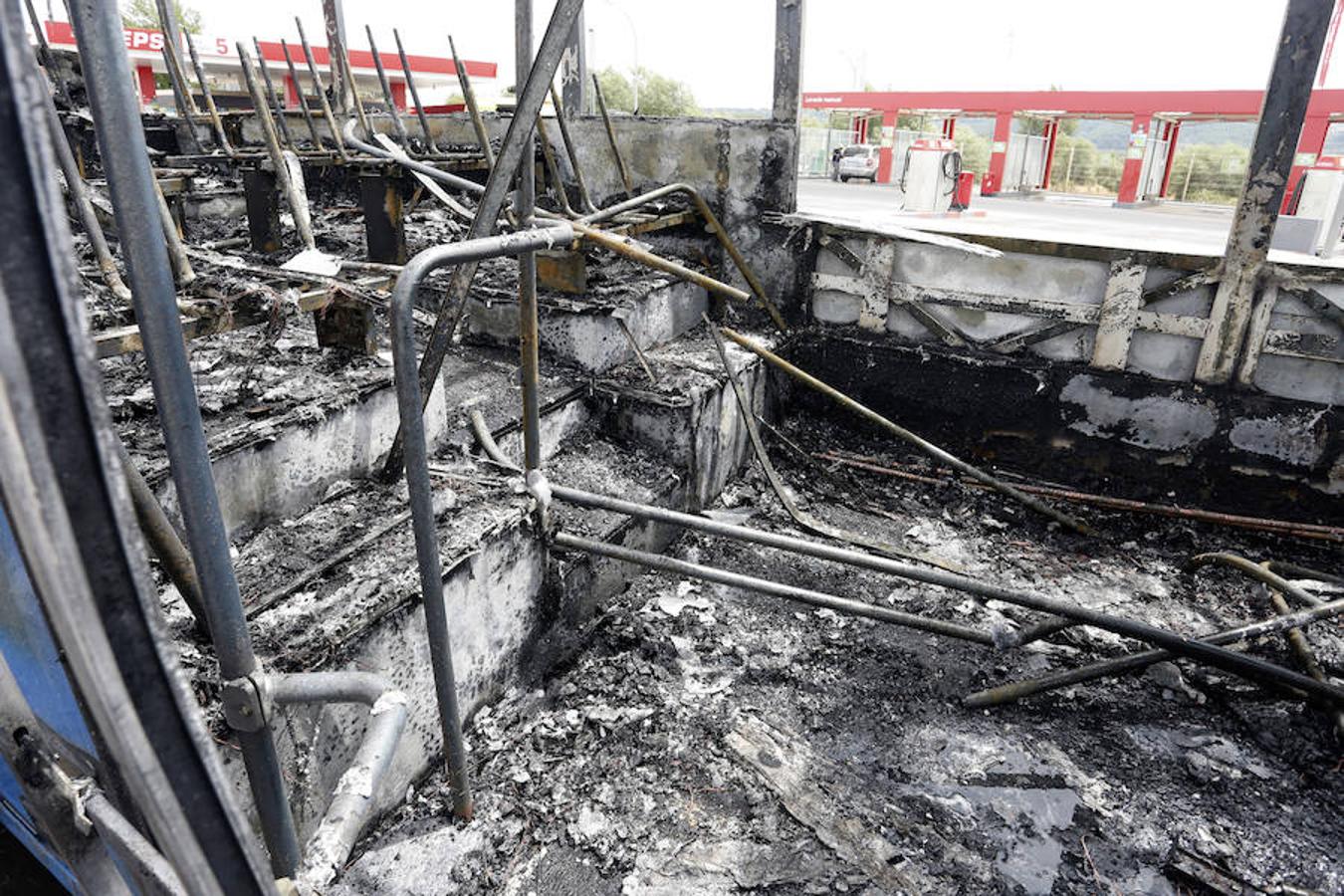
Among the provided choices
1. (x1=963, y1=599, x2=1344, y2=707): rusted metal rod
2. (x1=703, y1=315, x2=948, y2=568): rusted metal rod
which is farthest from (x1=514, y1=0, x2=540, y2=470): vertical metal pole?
(x1=963, y1=599, x2=1344, y2=707): rusted metal rod

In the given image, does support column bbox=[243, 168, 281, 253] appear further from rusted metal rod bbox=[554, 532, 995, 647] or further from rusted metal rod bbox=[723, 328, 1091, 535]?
rusted metal rod bbox=[554, 532, 995, 647]

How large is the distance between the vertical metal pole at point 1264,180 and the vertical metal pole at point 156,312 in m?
5.28

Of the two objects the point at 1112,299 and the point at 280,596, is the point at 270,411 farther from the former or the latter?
the point at 1112,299

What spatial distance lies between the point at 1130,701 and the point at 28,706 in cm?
393

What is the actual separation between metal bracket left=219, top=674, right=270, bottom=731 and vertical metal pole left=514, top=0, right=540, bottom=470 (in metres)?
1.60

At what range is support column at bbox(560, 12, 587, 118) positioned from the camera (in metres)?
7.48

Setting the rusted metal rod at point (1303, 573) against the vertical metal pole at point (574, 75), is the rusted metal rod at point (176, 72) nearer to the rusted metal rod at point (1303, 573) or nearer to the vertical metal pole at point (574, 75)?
the vertical metal pole at point (574, 75)

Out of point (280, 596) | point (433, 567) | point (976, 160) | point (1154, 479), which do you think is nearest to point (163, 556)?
point (433, 567)

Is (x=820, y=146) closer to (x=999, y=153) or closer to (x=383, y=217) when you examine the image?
(x=999, y=153)

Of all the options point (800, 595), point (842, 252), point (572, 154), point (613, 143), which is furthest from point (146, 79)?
point (800, 595)

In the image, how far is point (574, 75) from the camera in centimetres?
749

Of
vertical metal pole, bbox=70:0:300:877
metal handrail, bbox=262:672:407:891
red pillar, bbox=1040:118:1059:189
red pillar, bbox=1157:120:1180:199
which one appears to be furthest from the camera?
red pillar, bbox=1040:118:1059:189

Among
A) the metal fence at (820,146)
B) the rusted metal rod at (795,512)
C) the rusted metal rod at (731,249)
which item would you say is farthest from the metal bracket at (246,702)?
the metal fence at (820,146)

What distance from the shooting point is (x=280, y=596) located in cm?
259
